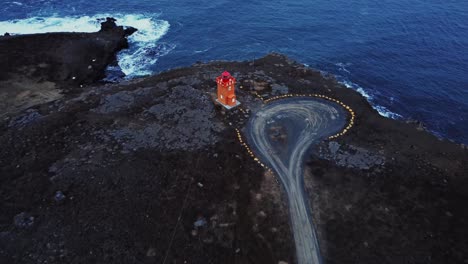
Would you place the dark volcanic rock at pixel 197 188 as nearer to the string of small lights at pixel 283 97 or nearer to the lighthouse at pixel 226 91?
the string of small lights at pixel 283 97

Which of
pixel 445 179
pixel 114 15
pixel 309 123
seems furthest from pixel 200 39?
pixel 445 179

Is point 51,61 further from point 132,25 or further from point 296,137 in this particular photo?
point 296,137

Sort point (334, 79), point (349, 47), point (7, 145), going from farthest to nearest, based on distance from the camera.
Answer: point (349, 47), point (334, 79), point (7, 145)

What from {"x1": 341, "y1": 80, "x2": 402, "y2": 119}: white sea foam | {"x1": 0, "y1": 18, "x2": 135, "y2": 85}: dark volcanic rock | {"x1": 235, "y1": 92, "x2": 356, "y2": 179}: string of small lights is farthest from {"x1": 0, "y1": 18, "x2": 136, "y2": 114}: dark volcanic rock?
{"x1": 341, "y1": 80, "x2": 402, "y2": 119}: white sea foam

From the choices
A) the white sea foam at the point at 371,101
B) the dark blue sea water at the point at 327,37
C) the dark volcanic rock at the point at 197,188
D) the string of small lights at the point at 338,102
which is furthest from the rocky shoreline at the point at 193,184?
the dark blue sea water at the point at 327,37

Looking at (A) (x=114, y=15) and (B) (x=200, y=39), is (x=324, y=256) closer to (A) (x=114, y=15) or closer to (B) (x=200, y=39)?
(B) (x=200, y=39)
